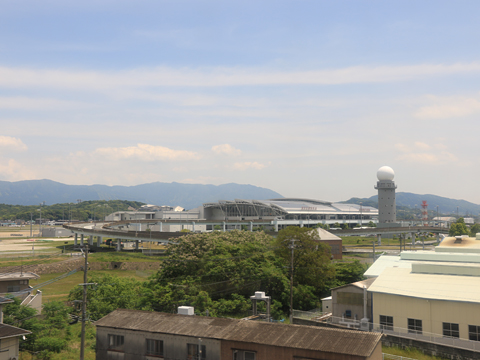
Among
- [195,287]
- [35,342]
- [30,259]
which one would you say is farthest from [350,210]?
[35,342]

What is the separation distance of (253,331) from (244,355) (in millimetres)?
1417

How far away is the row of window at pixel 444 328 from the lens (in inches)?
1184

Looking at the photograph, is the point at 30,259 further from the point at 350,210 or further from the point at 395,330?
the point at 350,210

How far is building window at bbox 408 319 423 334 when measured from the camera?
32.1 metres

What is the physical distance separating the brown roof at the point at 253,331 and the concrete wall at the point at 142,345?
30 centimetres

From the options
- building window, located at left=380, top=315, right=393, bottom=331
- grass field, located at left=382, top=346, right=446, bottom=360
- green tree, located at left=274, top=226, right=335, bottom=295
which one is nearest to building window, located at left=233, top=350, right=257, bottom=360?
grass field, located at left=382, top=346, right=446, bottom=360

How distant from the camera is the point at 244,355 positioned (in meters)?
22.6

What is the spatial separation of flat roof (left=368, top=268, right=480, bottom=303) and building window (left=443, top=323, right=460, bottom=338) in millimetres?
1987

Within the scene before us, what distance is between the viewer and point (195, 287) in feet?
138

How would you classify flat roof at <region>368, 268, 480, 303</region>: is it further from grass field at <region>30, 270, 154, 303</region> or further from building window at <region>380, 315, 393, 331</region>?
grass field at <region>30, 270, 154, 303</region>

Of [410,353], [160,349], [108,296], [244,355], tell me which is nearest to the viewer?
[244,355]

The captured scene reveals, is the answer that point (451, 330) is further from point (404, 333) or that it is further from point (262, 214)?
point (262, 214)

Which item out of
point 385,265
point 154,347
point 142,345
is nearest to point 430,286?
point 385,265

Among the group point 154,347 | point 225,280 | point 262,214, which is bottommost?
point 154,347
